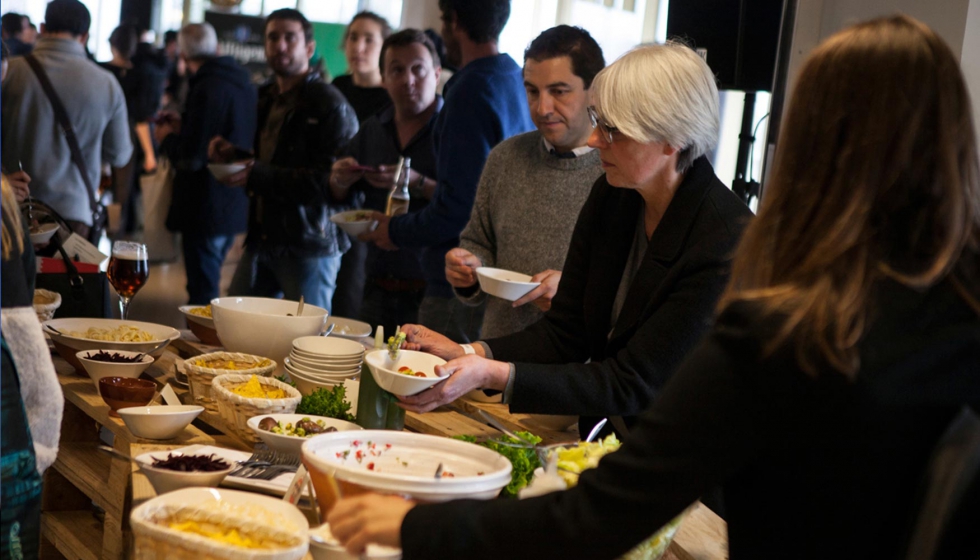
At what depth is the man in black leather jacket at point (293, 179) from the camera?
175 inches

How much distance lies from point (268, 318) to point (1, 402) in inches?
40.3

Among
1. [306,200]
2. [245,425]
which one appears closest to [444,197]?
[306,200]

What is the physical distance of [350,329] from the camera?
288cm

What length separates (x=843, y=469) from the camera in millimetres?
1016

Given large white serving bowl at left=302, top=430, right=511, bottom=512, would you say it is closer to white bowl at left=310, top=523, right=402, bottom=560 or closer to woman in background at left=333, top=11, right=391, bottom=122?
white bowl at left=310, top=523, right=402, bottom=560

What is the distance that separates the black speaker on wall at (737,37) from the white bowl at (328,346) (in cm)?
187

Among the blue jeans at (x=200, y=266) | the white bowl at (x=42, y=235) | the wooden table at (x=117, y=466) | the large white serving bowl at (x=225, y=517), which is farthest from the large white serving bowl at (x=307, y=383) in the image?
the blue jeans at (x=200, y=266)

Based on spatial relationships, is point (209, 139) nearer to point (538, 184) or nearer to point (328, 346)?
point (538, 184)

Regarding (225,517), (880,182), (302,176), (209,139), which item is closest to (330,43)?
(209,139)

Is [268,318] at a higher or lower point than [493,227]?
lower

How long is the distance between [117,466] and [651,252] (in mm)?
1165

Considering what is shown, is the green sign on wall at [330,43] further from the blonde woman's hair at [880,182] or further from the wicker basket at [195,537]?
the blonde woman's hair at [880,182]

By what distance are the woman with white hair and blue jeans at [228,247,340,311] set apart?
247cm

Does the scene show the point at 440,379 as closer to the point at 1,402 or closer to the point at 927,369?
the point at 1,402
